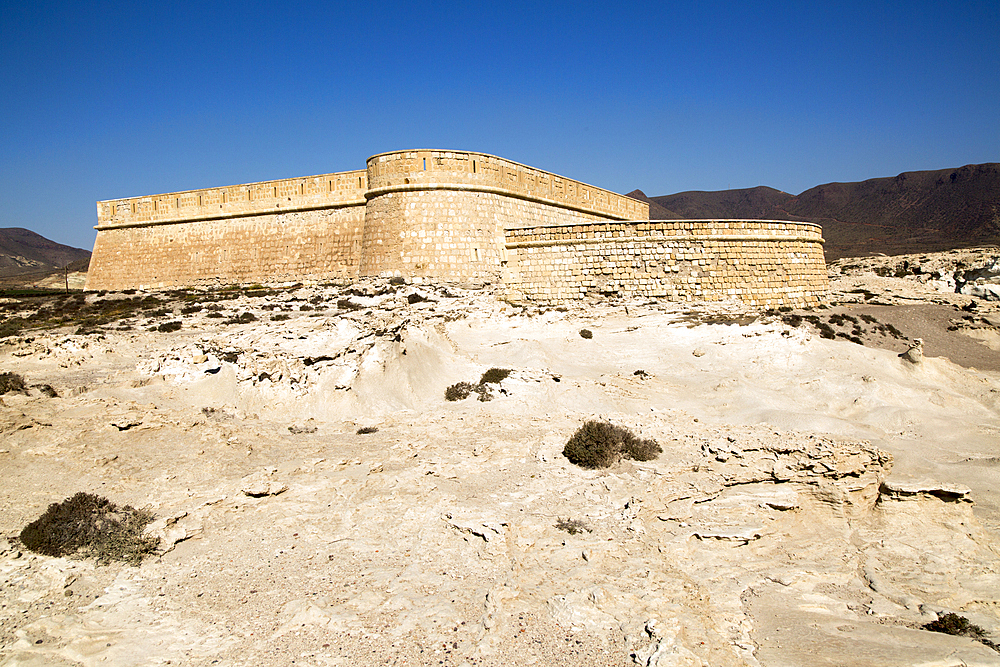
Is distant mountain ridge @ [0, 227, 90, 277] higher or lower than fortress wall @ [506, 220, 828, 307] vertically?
higher

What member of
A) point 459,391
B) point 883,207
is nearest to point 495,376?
point 459,391

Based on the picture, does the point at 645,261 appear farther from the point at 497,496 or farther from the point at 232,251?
the point at 232,251

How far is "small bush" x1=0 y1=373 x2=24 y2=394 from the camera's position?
8.48 meters

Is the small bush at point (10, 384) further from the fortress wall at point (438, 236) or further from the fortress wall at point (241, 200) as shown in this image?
the fortress wall at point (241, 200)

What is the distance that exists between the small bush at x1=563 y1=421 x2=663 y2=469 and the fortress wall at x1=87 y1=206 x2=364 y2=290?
51.4ft

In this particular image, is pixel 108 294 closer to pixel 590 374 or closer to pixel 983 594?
pixel 590 374

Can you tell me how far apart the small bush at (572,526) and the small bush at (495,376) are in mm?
4463

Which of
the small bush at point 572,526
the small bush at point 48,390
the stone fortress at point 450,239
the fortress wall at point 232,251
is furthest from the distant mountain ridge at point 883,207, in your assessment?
the small bush at point 48,390

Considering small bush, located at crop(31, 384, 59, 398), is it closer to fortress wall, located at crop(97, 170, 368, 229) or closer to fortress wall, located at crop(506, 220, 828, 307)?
fortress wall, located at crop(506, 220, 828, 307)

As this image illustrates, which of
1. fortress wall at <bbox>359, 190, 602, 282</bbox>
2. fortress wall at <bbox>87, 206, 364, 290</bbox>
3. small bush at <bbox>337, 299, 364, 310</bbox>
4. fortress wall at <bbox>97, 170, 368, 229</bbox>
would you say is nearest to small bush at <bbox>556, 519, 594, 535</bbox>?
small bush at <bbox>337, 299, 364, 310</bbox>

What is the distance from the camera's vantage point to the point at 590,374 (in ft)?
38.1

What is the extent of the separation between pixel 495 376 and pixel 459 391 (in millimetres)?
773

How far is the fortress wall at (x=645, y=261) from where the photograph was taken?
1662 centimetres

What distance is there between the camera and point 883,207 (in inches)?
3462
